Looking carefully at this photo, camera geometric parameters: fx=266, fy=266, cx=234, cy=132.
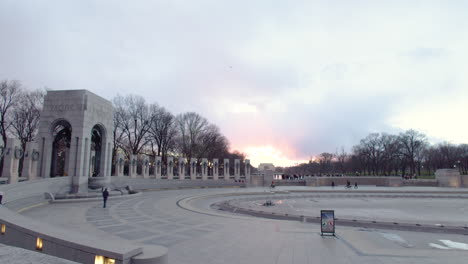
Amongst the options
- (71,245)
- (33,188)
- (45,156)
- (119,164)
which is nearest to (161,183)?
(119,164)

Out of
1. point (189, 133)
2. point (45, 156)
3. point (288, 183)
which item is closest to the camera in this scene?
point (45, 156)

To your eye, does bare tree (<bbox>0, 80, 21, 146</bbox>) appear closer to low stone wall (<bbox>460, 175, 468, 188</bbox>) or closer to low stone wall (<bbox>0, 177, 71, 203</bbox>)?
low stone wall (<bbox>0, 177, 71, 203</bbox>)

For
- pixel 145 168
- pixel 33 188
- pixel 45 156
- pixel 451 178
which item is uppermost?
pixel 45 156

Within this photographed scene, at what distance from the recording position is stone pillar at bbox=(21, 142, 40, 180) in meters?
23.8

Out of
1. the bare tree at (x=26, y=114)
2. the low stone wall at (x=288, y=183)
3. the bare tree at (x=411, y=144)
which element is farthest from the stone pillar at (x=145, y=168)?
the bare tree at (x=411, y=144)

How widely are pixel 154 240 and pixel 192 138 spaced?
50.0 metres

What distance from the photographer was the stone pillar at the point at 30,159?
23.8 metres

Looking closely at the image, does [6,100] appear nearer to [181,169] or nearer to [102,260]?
[181,169]

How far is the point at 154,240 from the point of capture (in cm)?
968

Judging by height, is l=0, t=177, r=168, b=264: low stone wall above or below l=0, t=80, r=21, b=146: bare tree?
below

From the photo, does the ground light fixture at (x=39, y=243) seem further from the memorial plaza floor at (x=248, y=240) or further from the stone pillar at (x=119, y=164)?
the stone pillar at (x=119, y=164)

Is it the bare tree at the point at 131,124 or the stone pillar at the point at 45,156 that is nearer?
the stone pillar at the point at 45,156

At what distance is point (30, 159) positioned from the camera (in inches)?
944

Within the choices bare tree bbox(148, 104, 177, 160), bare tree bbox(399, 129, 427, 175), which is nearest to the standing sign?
bare tree bbox(148, 104, 177, 160)
